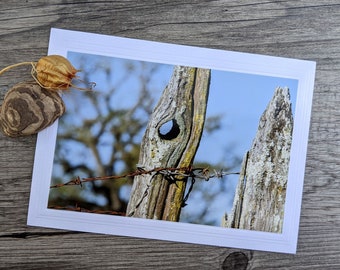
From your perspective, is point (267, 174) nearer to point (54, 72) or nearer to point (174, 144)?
point (174, 144)

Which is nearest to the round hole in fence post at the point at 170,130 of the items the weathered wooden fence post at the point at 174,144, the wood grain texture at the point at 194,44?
the weathered wooden fence post at the point at 174,144

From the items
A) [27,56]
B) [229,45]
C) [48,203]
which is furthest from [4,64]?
[229,45]

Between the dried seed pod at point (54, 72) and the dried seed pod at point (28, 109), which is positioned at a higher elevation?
the dried seed pod at point (54, 72)

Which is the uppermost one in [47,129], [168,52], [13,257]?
[168,52]

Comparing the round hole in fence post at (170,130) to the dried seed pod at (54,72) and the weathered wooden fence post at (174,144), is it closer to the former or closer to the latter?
the weathered wooden fence post at (174,144)

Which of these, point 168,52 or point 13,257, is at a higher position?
point 168,52

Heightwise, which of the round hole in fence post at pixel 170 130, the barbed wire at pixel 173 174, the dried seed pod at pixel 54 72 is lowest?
the barbed wire at pixel 173 174

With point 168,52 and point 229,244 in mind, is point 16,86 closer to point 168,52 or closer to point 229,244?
point 168,52
